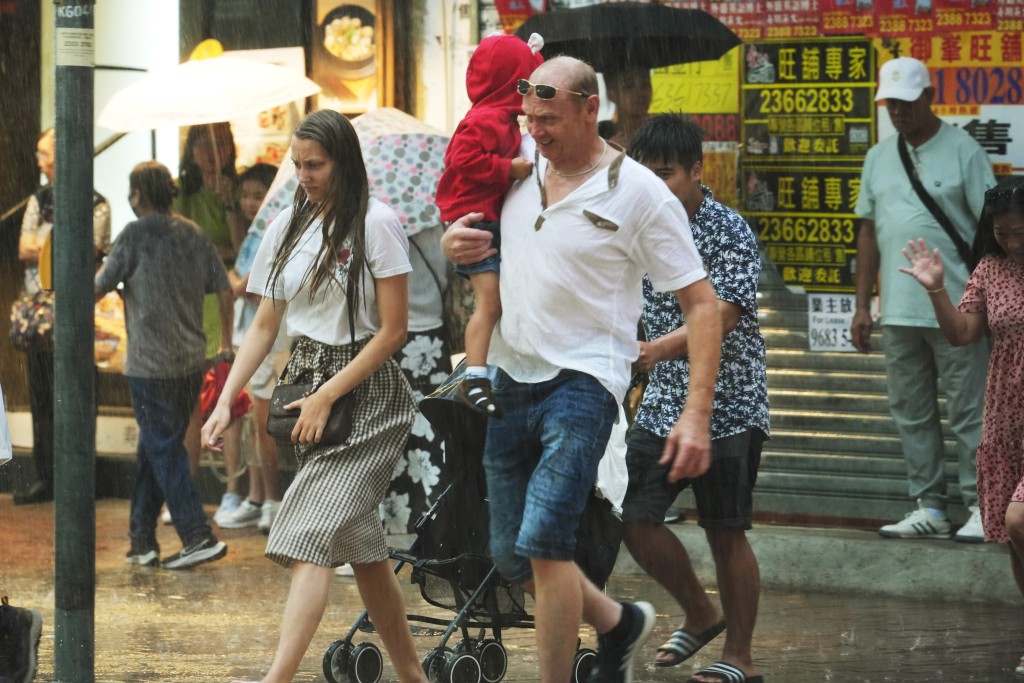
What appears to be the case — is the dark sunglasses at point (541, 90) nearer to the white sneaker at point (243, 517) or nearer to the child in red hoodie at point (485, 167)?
the child in red hoodie at point (485, 167)

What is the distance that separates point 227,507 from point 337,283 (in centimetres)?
516

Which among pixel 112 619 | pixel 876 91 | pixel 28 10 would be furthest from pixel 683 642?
pixel 28 10

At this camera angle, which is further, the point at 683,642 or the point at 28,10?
the point at 28,10

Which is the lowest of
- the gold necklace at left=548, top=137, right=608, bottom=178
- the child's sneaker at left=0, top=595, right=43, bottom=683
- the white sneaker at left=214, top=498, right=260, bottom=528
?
the white sneaker at left=214, top=498, right=260, bottom=528

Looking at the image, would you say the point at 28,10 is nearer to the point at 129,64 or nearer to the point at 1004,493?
the point at 129,64

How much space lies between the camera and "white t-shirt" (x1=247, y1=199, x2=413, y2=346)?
5539 mm

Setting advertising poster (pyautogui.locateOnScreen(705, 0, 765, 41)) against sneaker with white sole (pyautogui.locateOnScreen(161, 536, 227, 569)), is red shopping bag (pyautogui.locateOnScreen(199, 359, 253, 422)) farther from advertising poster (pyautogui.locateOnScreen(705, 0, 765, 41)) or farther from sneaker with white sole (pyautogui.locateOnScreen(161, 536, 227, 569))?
advertising poster (pyautogui.locateOnScreen(705, 0, 765, 41))

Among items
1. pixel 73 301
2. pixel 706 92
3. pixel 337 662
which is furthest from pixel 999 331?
pixel 73 301

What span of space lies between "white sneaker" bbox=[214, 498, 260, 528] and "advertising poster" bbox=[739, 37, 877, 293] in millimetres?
3512

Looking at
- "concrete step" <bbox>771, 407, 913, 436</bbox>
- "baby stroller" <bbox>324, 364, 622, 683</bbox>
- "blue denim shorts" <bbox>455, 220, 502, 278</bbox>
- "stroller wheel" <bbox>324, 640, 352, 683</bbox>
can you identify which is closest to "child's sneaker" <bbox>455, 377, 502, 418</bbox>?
"blue denim shorts" <bbox>455, 220, 502, 278</bbox>

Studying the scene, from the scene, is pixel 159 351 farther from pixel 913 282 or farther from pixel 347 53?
pixel 913 282

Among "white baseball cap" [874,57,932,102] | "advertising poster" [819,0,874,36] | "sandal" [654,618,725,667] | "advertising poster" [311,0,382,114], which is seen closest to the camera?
"sandal" [654,618,725,667]

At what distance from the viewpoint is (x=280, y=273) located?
18.3 feet

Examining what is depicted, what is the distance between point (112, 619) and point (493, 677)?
2.31 m
